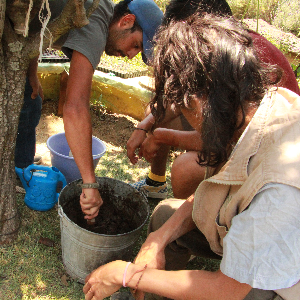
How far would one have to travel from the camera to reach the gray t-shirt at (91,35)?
72.2 inches

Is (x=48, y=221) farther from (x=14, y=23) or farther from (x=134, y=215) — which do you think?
(x=14, y=23)

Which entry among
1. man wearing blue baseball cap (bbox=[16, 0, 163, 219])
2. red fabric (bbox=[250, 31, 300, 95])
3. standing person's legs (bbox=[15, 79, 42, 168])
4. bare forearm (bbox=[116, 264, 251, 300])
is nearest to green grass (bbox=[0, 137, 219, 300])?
standing person's legs (bbox=[15, 79, 42, 168])

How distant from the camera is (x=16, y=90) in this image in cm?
195

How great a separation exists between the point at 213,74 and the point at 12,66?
1.21m

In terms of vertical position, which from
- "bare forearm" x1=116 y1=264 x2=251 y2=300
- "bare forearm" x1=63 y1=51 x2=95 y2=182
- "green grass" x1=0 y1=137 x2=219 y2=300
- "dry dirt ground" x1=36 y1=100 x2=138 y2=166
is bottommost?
"dry dirt ground" x1=36 y1=100 x2=138 y2=166

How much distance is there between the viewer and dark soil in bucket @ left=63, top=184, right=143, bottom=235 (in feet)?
7.48

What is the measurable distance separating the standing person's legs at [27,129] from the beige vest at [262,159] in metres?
1.80

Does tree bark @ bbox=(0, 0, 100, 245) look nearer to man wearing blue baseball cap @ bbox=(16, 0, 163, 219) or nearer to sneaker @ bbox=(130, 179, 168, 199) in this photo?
man wearing blue baseball cap @ bbox=(16, 0, 163, 219)

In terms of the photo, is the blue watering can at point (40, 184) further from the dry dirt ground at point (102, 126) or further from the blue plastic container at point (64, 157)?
the dry dirt ground at point (102, 126)

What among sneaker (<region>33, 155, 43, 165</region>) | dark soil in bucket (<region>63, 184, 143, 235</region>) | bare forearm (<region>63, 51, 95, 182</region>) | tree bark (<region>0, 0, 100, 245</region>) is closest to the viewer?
tree bark (<region>0, 0, 100, 245</region>)

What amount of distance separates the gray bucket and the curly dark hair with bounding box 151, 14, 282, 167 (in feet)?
2.68

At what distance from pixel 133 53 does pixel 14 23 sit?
867 millimetres

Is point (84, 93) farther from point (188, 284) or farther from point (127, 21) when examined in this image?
point (188, 284)

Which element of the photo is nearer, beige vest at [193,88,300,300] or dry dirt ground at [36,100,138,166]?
beige vest at [193,88,300,300]
